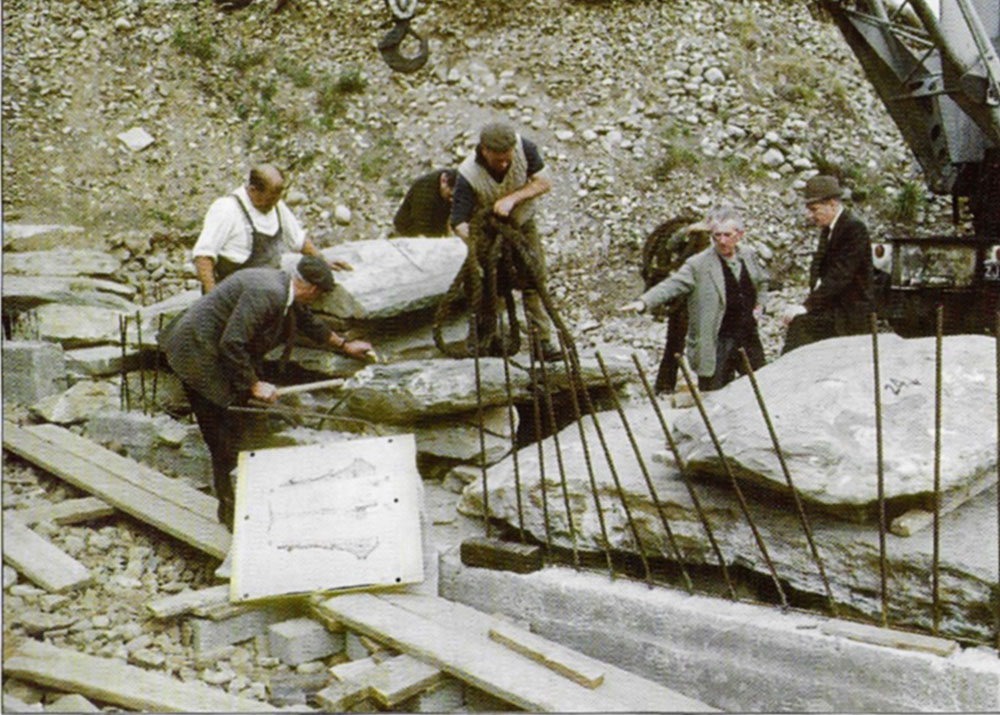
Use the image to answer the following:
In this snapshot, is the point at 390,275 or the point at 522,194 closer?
the point at 522,194

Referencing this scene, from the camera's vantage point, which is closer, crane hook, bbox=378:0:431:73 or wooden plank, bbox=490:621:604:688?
wooden plank, bbox=490:621:604:688

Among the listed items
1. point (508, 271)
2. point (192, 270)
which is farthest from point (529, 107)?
point (192, 270)

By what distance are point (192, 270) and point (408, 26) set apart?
1.94 meters

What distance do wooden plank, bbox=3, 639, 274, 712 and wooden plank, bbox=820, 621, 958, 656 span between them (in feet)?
5.37

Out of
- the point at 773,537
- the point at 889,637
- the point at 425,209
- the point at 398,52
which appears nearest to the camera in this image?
the point at 889,637

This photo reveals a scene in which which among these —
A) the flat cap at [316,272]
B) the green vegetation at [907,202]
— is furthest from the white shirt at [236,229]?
the green vegetation at [907,202]

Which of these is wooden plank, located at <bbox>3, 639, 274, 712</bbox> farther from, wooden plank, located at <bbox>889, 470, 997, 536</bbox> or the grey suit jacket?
the grey suit jacket

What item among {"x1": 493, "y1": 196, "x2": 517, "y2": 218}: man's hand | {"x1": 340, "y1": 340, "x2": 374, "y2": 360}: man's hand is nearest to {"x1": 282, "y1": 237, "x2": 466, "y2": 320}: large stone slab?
{"x1": 340, "y1": 340, "x2": 374, "y2": 360}: man's hand

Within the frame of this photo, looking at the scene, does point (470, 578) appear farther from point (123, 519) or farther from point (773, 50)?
point (773, 50)

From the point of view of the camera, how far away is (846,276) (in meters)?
4.86

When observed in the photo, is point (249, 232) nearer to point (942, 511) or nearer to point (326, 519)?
point (326, 519)

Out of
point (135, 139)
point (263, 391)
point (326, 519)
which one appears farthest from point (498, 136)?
point (326, 519)

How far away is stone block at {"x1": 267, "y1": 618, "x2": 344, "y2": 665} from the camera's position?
3.30 m

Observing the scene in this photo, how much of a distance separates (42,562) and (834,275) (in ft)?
12.7
